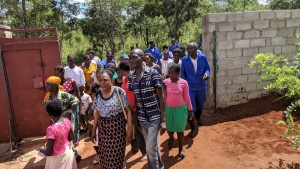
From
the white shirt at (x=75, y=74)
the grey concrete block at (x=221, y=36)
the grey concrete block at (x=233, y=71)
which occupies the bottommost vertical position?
the grey concrete block at (x=233, y=71)

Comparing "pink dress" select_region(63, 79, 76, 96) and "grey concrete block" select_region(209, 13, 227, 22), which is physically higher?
"grey concrete block" select_region(209, 13, 227, 22)

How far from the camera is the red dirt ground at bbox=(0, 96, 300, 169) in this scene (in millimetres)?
3672

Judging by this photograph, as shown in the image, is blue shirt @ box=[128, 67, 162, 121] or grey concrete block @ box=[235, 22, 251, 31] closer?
blue shirt @ box=[128, 67, 162, 121]

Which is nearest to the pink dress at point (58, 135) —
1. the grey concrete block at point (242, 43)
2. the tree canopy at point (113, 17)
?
the grey concrete block at point (242, 43)

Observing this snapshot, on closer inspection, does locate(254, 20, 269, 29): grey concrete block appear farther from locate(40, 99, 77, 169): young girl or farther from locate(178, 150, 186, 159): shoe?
locate(40, 99, 77, 169): young girl

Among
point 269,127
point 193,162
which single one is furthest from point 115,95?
point 269,127

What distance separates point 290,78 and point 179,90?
64.6 inches

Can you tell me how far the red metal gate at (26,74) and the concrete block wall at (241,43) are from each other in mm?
3552

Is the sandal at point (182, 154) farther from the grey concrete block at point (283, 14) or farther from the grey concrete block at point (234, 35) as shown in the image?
the grey concrete block at point (283, 14)

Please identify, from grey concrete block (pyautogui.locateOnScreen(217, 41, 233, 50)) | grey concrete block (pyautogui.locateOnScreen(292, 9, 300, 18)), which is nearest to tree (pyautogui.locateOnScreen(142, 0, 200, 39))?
grey concrete block (pyautogui.locateOnScreen(292, 9, 300, 18))

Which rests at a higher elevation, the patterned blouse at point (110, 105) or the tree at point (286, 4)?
the tree at point (286, 4)

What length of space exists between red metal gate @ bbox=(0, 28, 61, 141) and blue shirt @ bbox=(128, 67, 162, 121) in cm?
274

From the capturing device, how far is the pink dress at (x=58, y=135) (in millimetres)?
2473

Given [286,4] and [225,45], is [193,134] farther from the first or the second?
[286,4]
